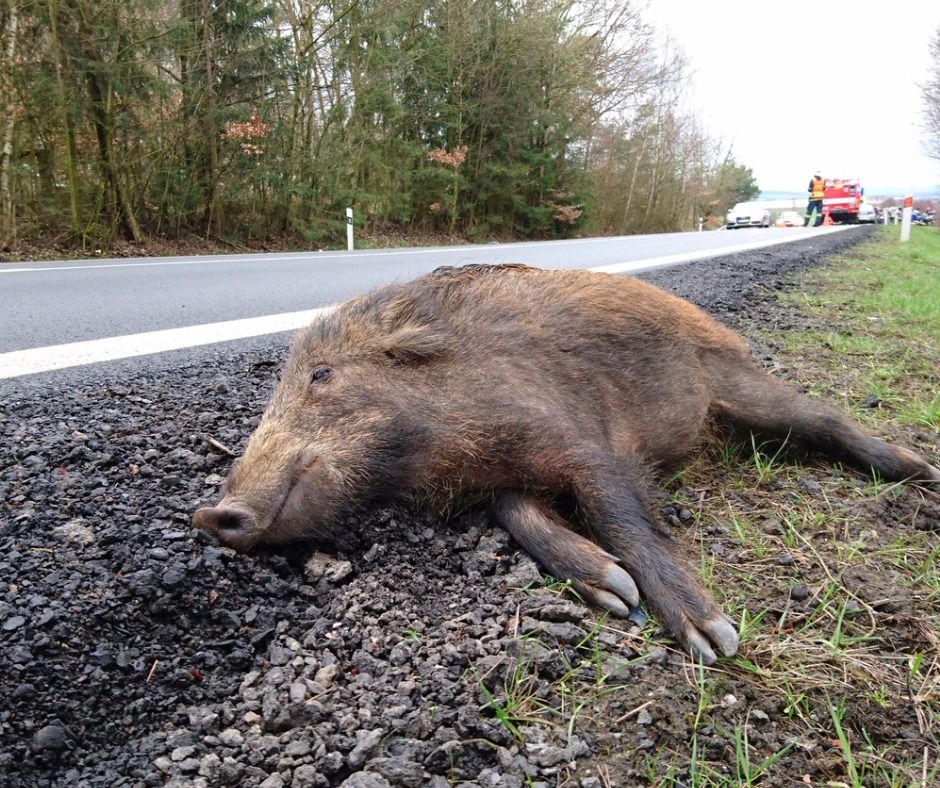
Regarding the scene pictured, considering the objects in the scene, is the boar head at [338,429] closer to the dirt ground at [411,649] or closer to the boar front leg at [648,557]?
the dirt ground at [411,649]

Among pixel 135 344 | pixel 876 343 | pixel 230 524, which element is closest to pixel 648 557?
pixel 230 524

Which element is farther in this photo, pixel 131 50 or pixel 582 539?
pixel 131 50

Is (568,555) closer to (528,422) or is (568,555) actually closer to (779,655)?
(528,422)

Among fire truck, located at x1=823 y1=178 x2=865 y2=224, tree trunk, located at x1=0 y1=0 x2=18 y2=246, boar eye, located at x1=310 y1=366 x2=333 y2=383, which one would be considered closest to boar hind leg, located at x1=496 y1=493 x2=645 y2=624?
boar eye, located at x1=310 y1=366 x2=333 y2=383

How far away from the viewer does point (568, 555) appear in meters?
2.44

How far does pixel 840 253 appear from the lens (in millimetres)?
15711

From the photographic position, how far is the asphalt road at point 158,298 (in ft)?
15.5

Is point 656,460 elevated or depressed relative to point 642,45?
depressed

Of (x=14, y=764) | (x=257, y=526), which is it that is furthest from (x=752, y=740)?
(x=14, y=764)

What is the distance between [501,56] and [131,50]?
14.1m

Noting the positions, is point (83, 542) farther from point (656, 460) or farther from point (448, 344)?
point (656, 460)

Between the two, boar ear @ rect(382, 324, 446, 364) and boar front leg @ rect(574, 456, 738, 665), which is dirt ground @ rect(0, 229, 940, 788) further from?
boar ear @ rect(382, 324, 446, 364)

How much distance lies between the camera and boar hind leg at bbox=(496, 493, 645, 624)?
233 cm

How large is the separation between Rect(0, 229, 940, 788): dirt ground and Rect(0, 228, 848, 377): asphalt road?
1.49 meters
